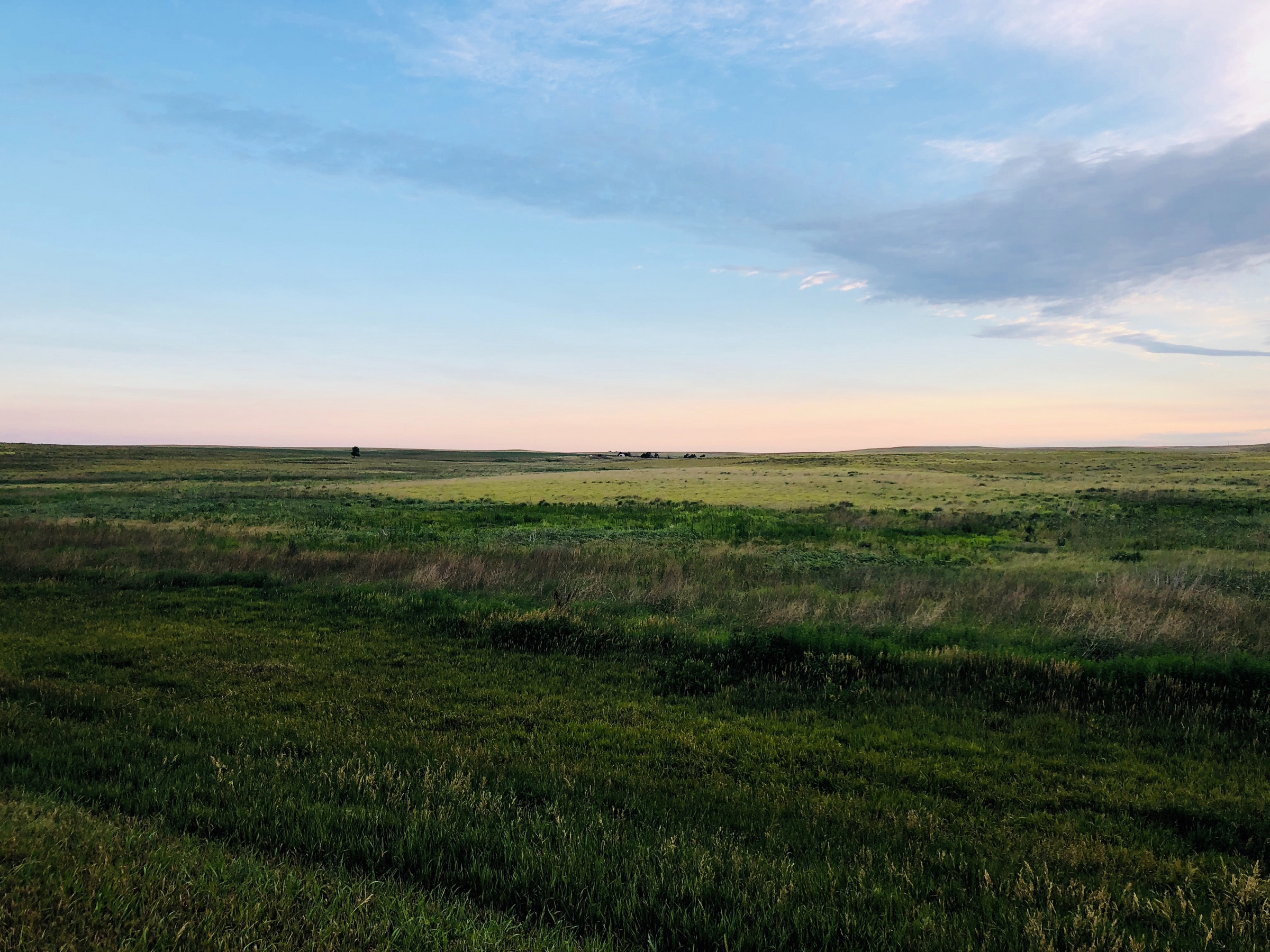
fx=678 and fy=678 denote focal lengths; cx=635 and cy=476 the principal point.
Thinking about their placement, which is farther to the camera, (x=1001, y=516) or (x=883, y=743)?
(x=1001, y=516)

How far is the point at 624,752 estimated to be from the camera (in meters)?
7.29

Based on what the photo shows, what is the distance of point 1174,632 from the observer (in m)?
11.4

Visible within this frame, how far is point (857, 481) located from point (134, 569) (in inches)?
2351

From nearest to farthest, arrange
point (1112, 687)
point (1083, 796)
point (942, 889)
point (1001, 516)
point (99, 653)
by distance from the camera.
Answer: point (942, 889) → point (1083, 796) → point (1112, 687) → point (99, 653) → point (1001, 516)

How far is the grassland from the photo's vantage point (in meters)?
4.11

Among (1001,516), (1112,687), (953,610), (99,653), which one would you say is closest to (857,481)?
(1001,516)

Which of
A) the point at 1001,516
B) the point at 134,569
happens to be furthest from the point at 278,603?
the point at 1001,516

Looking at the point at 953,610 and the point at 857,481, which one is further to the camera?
the point at 857,481

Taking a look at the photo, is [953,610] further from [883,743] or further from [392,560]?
[392,560]

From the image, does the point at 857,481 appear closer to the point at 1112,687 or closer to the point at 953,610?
the point at 953,610

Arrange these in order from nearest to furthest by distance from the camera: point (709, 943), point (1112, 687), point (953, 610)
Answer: point (709, 943) → point (1112, 687) → point (953, 610)

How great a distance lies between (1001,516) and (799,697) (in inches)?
1268

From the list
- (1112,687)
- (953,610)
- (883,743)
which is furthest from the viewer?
(953,610)

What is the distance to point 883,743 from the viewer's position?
7680mm
